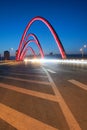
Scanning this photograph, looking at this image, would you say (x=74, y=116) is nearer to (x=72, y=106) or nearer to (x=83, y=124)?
(x=83, y=124)

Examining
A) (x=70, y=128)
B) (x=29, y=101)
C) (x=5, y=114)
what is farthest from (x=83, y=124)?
(x=29, y=101)

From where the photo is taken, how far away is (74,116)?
6.02 metres

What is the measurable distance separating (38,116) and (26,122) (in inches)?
24.4

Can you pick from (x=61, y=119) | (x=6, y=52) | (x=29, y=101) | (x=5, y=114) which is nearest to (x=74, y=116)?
(x=61, y=119)

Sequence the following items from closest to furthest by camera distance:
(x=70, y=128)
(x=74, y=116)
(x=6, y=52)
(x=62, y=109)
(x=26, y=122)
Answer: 1. (x=70, y=128)
2. (x=26, y=122)
3. (x=74, y=116)
4. (x=62, y=109)
5. (x=6, y=52)

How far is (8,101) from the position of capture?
8.34 metres

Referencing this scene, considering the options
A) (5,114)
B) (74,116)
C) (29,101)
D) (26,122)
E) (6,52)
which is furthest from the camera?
(6,52)

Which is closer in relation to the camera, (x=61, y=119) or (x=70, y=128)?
(x=70, y=128)

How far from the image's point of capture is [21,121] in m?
5.65

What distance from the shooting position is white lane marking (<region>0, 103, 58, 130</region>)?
16.9ft

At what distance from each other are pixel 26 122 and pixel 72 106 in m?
2.12

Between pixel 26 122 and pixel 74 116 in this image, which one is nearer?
pixel 26 122

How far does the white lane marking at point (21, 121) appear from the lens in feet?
16.9

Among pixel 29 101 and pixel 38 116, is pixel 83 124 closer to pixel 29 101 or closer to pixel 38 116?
pixel 38 116
